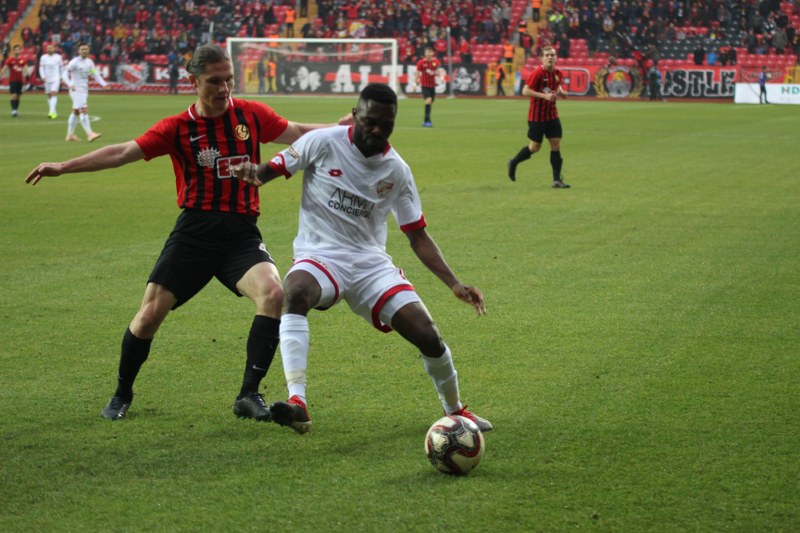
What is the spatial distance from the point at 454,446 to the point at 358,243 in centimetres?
122

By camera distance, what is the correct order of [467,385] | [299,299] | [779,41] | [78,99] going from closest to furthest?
[299,299] → [467,385] → [78,99] → [779,41]

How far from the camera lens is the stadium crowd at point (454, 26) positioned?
48094 millimetres

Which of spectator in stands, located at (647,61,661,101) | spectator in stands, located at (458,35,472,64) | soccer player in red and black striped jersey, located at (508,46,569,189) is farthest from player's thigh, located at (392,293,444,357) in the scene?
spectator in stands, located at (458,35,472,64)

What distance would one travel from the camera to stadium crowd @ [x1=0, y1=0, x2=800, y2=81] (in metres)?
48.1

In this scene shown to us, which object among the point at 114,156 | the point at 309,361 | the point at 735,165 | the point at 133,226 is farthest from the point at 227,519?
the point at 735,165

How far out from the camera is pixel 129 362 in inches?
229

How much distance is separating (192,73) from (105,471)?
2114mm

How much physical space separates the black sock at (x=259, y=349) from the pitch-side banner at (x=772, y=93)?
40214mm

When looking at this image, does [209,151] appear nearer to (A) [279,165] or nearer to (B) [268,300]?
(A) [279,165]

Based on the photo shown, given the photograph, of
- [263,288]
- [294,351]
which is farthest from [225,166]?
[294,351]

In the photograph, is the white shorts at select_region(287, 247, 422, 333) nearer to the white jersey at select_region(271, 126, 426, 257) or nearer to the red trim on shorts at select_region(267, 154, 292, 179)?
the white jersey at select_region(271, 126, 426, 257)

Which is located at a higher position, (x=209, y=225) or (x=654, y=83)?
(x=209, y=225)

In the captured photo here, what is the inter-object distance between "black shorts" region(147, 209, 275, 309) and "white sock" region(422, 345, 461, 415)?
1.14 m

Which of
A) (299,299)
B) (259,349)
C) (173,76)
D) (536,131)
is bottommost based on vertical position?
(173,76)
